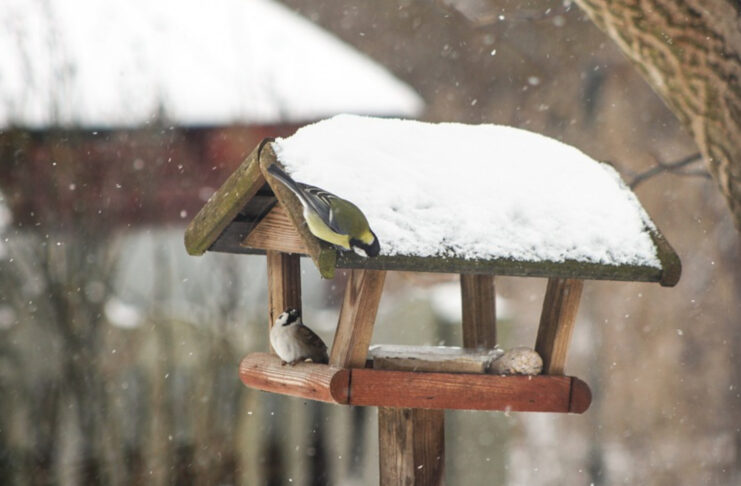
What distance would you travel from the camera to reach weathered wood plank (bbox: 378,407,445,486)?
2.98 metres

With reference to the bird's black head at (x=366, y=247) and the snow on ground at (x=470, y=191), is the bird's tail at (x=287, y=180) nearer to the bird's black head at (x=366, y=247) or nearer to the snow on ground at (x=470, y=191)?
the snow on ground at (x=470, y=191)

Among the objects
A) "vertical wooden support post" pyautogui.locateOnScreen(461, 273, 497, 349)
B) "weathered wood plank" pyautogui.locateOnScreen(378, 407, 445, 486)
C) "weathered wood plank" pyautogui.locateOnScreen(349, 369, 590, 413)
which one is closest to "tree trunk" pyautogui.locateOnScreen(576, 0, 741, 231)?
"vertical wooden support post" pyautogui.locateOnScreen(461, 273, 497, 349)

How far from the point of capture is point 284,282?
3084 millimetres

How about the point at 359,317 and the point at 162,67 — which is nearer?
the point at 359,317

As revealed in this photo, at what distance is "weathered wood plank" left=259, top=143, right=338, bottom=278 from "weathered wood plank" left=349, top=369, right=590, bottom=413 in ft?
1.46

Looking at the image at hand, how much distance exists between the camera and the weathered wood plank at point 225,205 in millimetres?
2762

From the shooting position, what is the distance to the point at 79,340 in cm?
540

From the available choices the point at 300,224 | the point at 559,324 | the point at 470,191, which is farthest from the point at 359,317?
the point at 559,324

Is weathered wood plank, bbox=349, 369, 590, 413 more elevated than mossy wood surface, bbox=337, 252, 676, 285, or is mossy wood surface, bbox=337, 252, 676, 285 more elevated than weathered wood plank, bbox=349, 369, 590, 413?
mossy wood surface, bbox=337, 252, 676, 285

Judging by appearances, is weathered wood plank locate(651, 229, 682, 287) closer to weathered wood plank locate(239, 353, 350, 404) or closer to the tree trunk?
the tree trunk

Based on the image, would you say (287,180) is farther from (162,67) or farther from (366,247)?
(162,67)

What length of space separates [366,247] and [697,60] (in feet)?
5.84

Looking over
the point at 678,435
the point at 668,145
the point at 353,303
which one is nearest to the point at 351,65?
the point at 668,145

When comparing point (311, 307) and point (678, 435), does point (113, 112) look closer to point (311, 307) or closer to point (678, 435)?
Result: point (311, 307)
